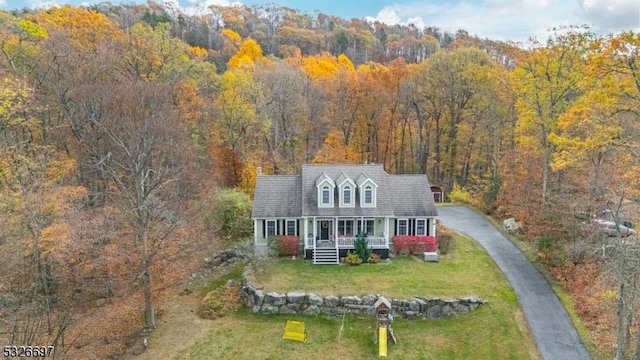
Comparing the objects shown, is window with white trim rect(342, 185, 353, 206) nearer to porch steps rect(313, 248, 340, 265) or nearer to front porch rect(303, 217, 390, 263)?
front porch rect(303, 217, 390, 263)

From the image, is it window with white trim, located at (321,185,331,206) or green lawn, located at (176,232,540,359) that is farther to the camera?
window with white trim, located at (321,185,331,206)

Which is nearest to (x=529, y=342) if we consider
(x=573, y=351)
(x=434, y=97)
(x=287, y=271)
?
(x=573, y=351)

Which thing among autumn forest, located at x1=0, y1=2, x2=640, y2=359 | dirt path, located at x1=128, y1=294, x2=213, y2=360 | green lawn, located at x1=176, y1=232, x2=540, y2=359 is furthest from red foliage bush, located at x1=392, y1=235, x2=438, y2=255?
dirt path, located at x1=128, y1=294, x2=213, y2=360

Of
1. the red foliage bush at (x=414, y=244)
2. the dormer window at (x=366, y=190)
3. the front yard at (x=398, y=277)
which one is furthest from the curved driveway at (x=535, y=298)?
the dormer window at (x=366, y=190)

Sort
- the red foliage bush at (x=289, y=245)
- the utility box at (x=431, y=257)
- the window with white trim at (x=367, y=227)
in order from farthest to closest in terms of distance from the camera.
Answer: the window with white trim at (x=367, y=227), the red foliage bush at (x=289, y=245), the utility box at (x=431, y=257)

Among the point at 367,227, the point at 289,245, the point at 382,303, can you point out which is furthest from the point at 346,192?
the point at 382,303

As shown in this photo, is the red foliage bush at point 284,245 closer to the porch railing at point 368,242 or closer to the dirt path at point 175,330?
the porch railing at point 368,242
